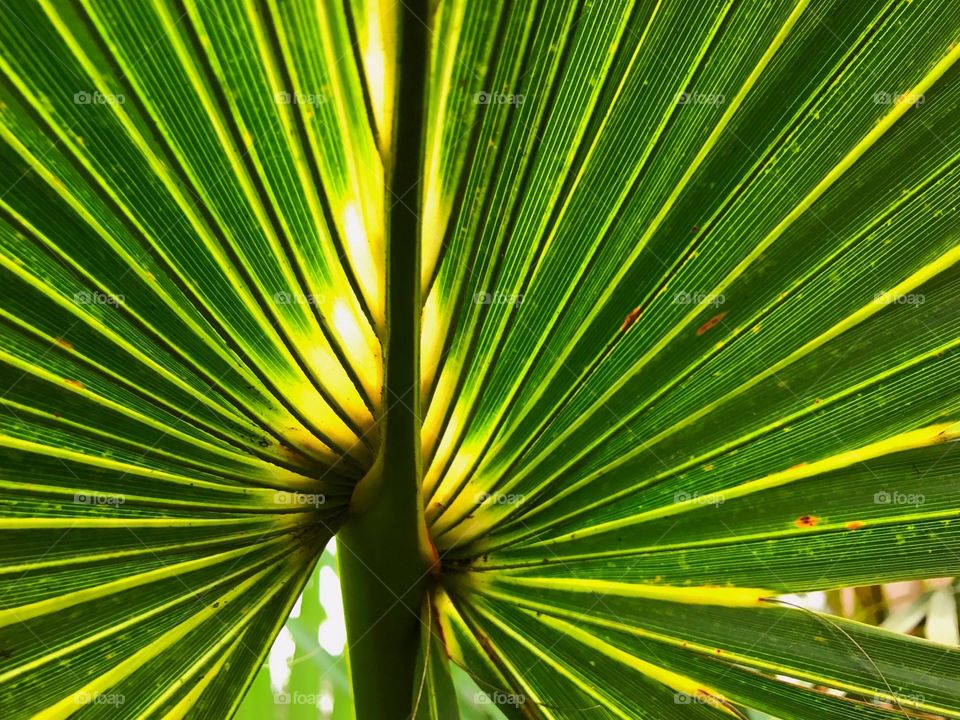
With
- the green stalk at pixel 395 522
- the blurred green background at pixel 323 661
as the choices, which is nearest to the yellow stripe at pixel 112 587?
the green stalk at pixel 395 522

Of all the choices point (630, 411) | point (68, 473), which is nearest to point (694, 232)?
point (630, 411)

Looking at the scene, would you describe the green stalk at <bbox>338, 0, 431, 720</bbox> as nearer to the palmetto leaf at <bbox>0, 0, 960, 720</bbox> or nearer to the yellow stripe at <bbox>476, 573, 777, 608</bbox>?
the palmetto leaf at <bbox>0, 0, 960, 720</bbox>

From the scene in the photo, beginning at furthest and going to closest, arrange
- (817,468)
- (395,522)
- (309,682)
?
(309,682) < (817,468) < (395,522)

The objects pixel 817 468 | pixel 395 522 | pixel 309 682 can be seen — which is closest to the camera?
pixel 395 522

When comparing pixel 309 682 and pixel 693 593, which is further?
pixel 309 682

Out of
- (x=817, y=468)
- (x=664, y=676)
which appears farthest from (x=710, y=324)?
(x=664, y=676)

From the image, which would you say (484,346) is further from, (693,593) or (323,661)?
(323,661)
